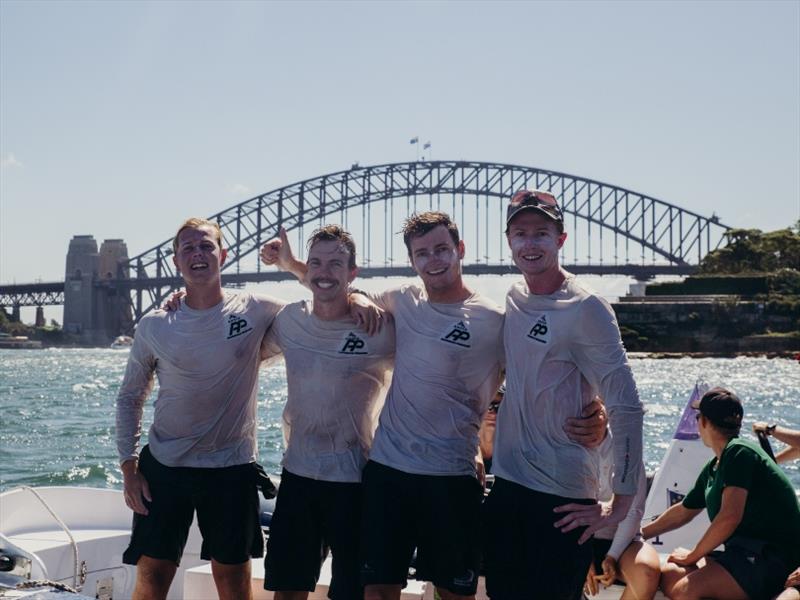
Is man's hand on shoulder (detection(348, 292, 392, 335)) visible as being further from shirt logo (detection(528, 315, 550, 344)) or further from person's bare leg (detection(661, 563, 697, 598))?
person's bare leg (detection(661, 563, 697, 598))

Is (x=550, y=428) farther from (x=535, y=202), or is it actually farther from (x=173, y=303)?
(x=173, y=303)

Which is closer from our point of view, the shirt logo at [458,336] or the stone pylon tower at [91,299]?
the shirt logo at [458,336]

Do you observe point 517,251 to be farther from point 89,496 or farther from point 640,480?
point 89,496

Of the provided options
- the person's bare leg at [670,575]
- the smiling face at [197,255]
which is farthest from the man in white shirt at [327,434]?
the person's bare leg at [670,575]

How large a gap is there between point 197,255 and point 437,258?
2.74 ft

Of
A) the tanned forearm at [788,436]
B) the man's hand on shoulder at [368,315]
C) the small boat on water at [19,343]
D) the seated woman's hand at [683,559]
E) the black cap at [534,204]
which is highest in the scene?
the black cap at [534,204]

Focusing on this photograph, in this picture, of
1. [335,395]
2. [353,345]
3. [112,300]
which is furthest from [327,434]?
[112,300]

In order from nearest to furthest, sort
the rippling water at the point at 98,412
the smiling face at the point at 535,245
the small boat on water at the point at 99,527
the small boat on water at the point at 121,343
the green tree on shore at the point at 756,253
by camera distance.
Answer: the smiling face at the point at 535,245, the small boat on water at the point at 99,527, the rippling water at the point at 98,412, the green tree on shore at the point at 756,253, the small boat on water at the point at 121,343

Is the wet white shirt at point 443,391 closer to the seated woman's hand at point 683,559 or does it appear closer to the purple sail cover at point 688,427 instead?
the seated woman's hand at point 683,559

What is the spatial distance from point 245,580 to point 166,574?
260mm

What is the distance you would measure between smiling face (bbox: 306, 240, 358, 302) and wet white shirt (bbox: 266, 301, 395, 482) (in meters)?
0.09

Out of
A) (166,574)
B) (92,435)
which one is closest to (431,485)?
(166,574)

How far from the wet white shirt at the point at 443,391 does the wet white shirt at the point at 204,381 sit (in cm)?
56

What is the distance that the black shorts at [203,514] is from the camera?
10.4 feet
